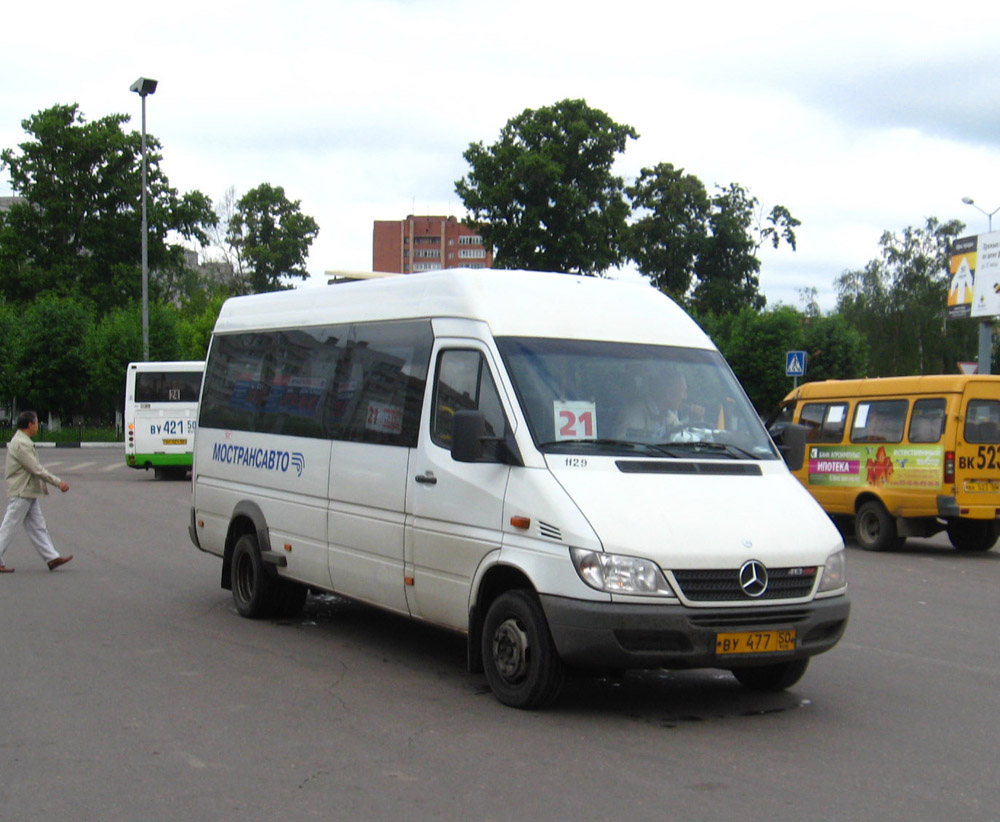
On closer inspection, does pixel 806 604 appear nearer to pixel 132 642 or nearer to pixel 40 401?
pixel 132 642

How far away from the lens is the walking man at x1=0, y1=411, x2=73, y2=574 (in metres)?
12.9

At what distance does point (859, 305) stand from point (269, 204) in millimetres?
42074

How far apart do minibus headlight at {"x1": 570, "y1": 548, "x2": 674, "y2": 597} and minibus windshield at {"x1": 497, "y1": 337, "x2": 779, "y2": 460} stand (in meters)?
0.84

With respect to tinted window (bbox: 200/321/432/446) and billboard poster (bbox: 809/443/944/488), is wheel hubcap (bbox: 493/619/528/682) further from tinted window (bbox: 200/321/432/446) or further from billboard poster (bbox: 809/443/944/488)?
billboard poster (bbox: 809/443/944/488)

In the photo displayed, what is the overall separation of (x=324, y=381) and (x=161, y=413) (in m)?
22.1

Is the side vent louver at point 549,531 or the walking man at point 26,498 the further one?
the walking man at point 26,498

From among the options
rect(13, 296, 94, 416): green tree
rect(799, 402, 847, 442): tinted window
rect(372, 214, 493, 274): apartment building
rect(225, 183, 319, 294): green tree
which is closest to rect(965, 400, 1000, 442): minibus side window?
rect(799, 402, 847, 442): tinted window

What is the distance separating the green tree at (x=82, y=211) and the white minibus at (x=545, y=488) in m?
57.2

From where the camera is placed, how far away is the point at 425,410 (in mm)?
7820

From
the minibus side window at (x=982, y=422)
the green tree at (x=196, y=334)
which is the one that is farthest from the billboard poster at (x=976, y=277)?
the green tree at (x=196, y=334)

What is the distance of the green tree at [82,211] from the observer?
63.2 metres

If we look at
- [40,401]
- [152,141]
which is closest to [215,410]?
[40,401]

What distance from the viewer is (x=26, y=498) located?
1302 cm

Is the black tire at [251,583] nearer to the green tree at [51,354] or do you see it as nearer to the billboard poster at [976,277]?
the billboard poster at [976,277]
